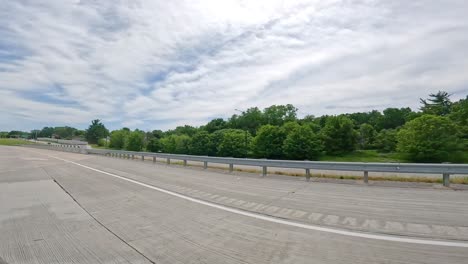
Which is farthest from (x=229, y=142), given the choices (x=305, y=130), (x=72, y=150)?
(x=72, y=150)

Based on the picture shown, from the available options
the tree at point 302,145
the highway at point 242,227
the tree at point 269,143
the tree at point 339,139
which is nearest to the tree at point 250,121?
the tree at point 269,143

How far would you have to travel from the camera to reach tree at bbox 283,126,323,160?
61812 millimetres

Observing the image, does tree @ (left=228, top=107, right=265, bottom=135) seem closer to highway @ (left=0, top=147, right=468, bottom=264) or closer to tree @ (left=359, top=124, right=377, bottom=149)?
tree @ (left=359, top=124, right=377, bottom=149)

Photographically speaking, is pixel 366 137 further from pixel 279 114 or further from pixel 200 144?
pixel 200 144

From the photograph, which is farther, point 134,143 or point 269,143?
point 134,143

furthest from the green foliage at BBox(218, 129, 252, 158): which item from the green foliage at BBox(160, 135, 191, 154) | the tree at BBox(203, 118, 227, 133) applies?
the tree at BBox(203, 118, 227, 133)

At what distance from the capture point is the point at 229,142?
78562 millimetres

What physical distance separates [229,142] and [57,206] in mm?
71466

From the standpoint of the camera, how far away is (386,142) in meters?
75.8

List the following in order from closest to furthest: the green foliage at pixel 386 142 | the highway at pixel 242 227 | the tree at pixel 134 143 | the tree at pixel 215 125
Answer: the highway at pixel 242 227 → the green foliage at pixel 386 142 → the tree at pixel 134 143 → the tree at pixel 215 125

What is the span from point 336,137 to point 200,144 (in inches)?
1715

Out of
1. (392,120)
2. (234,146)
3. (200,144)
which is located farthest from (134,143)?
(392,120)

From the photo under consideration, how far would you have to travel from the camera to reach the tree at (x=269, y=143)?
67.1m

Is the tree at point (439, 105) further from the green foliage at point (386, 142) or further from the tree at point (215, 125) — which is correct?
the tree at point (215, 125)
